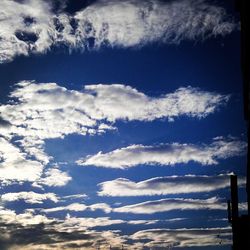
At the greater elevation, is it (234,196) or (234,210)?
(234,196)

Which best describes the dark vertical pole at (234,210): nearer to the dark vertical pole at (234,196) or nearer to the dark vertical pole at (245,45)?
the dark vertical pole at (234,196)

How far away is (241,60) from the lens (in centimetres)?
1842

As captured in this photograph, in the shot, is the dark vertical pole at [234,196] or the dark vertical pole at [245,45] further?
the dark vertical pole at [234,196]

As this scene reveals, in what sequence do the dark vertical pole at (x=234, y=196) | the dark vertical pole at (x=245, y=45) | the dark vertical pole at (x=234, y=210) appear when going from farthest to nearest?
1. the dark vertical pole at (x=234, y=196)
2. the dark vertical pole at (x=234, y=210)
3. the dark vertical pole at (x=245, y=45)

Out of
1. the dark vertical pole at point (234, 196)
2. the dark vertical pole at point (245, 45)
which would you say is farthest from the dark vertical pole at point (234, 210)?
the dark vertical pole at point (245, 45)

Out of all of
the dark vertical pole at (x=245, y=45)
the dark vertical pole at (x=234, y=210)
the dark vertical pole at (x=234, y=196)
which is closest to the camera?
the dark vertical pole at (x=245, y=45)

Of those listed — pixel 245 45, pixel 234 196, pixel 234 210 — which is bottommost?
pixel 234 210

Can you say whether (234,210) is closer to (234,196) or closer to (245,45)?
(234,196)

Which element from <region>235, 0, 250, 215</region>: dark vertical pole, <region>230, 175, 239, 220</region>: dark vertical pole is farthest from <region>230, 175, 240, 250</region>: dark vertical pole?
<region>235, 0, 250, 215</region>: dark vertical pole

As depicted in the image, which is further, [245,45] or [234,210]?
[234,210]

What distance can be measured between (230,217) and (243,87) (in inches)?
409

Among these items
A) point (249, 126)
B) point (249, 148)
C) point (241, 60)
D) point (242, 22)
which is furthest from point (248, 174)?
point (242, 22)

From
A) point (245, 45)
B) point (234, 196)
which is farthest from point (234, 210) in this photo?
point (245, 45)

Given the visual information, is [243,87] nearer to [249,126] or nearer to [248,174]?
[249,126]
